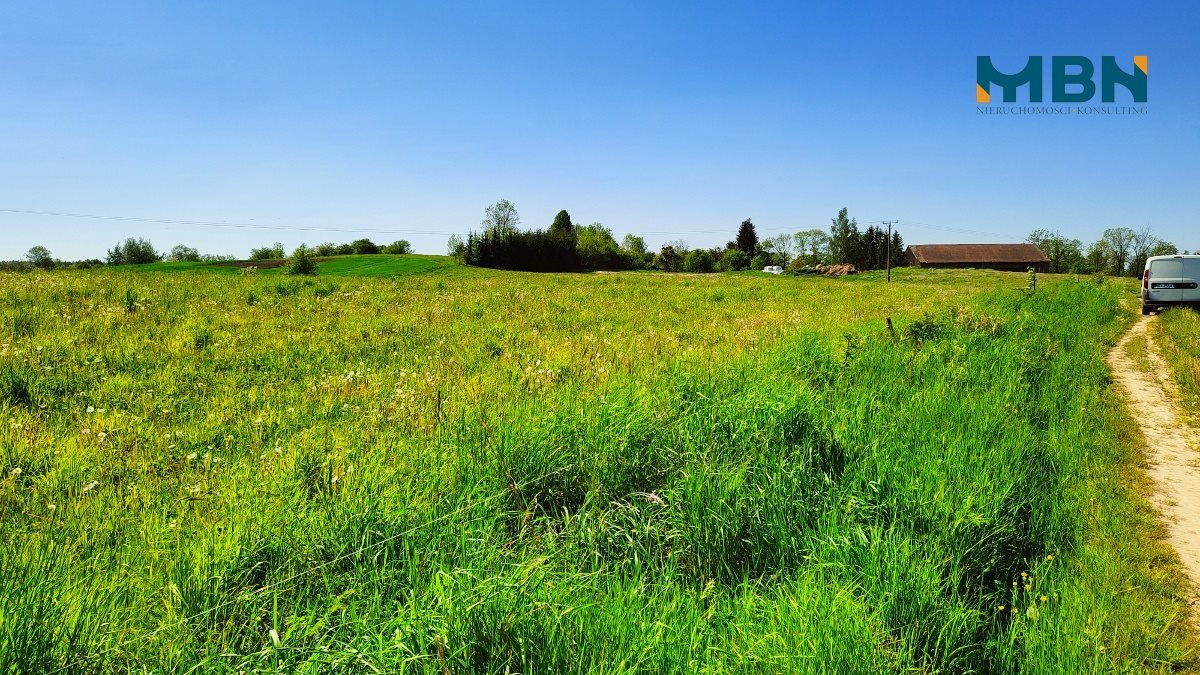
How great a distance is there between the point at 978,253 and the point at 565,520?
16421 centimetres

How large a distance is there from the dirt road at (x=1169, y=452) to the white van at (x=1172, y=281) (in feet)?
43.2

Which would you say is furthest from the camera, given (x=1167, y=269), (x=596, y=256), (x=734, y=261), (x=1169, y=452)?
(x=734, y=261)

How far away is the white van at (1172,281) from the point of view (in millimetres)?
19125

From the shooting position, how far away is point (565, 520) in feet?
11.7

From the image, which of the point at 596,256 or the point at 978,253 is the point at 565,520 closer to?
the point at 596,256

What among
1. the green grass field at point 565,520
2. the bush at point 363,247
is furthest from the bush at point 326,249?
the green grass field at point 565,520

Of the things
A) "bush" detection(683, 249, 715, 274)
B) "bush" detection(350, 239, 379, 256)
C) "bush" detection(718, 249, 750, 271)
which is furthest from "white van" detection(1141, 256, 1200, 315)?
"bush" detection(350, 239, 379, 256)

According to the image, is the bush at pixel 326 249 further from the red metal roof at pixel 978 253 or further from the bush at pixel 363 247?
the red metal roof at pixel 978 253

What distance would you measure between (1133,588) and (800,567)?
209cm

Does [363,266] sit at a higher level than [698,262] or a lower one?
lower

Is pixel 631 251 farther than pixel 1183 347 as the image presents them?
Yes

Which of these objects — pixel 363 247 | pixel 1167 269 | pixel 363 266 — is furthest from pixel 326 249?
pixel 1167 269

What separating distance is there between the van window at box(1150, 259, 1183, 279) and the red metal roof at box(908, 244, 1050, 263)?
131 m

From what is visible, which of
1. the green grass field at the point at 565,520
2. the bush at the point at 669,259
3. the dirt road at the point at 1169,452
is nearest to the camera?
the green grass field at the point at 565,520
